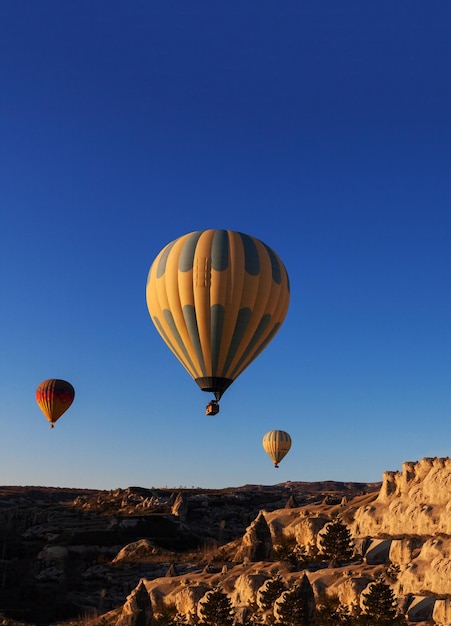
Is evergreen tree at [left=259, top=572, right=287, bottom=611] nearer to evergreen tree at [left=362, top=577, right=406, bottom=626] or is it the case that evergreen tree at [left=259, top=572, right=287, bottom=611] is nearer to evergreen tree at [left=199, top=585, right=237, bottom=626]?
evergreen tree at [left=199, top=585, right=237, bottom=626]

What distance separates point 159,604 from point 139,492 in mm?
85430

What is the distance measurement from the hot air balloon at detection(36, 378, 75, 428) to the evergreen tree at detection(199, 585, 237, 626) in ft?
194

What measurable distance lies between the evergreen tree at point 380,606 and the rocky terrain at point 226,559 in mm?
863

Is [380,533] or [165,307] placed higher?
[165,307]

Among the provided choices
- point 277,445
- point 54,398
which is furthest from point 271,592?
point 277,445

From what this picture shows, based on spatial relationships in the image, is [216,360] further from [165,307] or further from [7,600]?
[7,600]

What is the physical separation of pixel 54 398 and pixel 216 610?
6216cm

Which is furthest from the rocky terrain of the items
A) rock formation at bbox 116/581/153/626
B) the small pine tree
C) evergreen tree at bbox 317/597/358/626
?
the small pine tree

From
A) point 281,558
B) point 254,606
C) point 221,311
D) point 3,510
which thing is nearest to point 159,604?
point 254,606

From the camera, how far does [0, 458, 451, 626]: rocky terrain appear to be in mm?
42906

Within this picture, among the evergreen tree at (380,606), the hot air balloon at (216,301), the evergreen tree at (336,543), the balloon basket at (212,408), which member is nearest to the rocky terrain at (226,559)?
the evergreen tree at (336,543)

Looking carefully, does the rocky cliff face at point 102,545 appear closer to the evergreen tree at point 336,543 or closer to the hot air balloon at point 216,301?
the evergreen tree at point 336,543

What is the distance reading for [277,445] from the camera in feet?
399

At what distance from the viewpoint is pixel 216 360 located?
55344 mm
